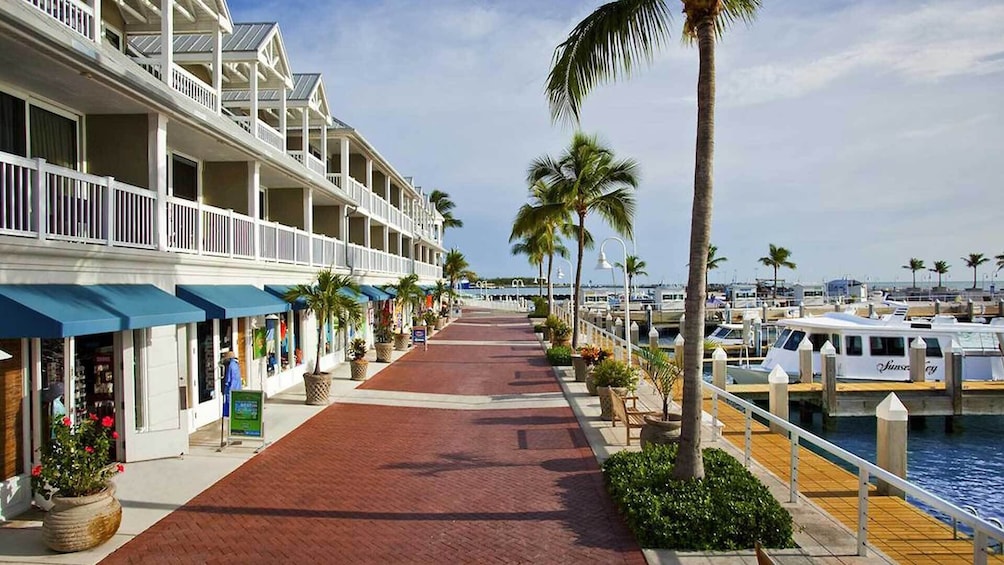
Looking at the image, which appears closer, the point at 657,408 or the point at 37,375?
the point at 37,375

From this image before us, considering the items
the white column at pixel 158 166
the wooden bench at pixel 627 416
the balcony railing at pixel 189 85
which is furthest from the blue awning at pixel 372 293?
the wooden bench at pixel 627 416

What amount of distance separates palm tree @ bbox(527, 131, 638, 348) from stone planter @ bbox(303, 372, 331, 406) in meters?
10.3

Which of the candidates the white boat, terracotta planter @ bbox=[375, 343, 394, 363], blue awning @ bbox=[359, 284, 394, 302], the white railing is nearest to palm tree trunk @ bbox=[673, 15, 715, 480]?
the white railing

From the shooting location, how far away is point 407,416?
1384 cm

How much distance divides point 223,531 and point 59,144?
705 centimetres

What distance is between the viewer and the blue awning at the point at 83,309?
6918mm

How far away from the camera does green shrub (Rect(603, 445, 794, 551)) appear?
6617 millimetres

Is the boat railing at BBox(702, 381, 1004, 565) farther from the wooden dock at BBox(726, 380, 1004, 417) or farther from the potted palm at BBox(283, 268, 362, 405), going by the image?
the wooden dock at BBox(726, 380, 1004, 417)

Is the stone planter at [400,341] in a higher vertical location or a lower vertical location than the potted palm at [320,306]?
lower

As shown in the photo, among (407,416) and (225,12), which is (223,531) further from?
(225,12)

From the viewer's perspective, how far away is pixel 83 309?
7789 mm

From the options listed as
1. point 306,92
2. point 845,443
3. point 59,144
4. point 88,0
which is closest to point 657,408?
point 845,443

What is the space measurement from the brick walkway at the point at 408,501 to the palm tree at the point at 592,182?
35.7ft

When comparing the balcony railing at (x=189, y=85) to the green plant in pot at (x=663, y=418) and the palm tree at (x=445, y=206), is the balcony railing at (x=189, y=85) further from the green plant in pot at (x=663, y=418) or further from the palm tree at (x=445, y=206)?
the palm tree at (x=445, y=206)
